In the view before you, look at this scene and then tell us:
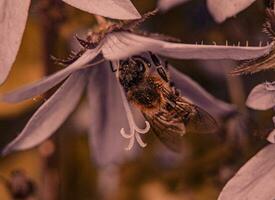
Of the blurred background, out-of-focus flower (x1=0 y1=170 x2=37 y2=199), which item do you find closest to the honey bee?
the blurred background

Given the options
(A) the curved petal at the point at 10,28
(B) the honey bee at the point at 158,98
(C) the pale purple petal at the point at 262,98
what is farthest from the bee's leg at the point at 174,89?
(A) the curved petal at the point at 10,28

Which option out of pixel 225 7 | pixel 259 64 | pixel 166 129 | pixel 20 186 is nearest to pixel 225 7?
pixel 225 7

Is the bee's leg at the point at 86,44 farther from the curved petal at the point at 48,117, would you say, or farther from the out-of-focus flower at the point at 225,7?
the out-of-focus flower at the point at 225,7

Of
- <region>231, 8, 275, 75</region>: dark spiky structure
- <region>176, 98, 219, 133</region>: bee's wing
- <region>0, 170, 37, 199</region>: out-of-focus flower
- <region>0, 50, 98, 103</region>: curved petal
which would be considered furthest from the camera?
Answer: <region>0, 170, 37, 199</region>: out-of-focus flower

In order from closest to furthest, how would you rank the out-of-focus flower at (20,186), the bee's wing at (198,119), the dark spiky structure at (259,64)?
the dark spiky structure at (259,64), the bee's wing at (198,119), the out-of-focus flower at (20,186)

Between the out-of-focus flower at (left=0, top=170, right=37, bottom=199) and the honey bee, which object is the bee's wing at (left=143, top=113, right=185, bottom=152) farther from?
the out-of-focus flower at (left=0, top=170, right=37, bottom=199)

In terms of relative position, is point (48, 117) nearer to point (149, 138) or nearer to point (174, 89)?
point (174, 89)

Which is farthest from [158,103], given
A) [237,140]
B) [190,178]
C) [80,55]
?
[190,178]
